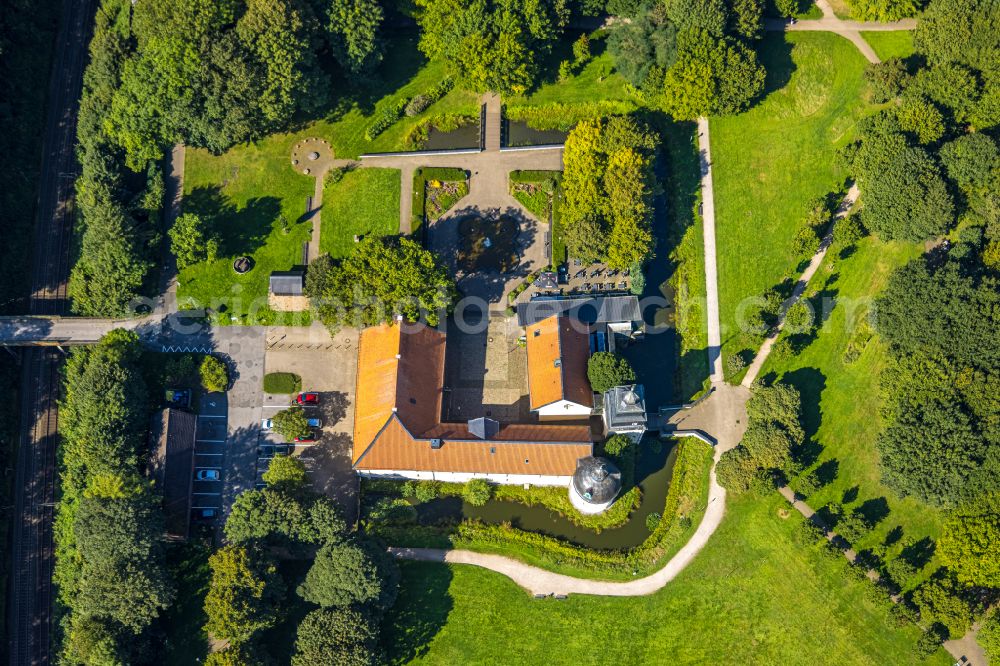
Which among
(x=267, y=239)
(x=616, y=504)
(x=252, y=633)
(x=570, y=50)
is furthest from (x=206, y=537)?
(x=570, y=50)

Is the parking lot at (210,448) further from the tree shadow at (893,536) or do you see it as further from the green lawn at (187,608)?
the tree shadow at (893,536)

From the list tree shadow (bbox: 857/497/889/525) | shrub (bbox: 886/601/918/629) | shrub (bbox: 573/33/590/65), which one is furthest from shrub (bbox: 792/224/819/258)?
shrub (bbox: 886/601/918/629)

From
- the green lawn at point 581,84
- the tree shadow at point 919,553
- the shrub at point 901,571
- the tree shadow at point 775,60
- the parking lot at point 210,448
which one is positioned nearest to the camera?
the shrub at point 901,571

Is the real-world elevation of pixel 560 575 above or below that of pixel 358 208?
below

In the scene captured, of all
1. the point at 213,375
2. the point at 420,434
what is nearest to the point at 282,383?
the point at 213,375

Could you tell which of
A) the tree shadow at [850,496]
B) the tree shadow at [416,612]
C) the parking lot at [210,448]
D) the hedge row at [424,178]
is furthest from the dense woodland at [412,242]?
the hedge row at [424,178]

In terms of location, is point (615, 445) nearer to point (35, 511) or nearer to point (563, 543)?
point (563, 543)
